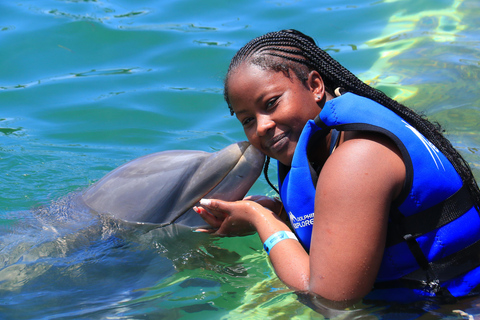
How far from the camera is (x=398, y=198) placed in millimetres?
3021

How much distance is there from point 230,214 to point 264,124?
0.76 metres

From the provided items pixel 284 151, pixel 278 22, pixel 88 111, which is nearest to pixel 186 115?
pixel 88 111

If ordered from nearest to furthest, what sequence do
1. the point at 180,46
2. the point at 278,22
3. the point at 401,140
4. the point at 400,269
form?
the point at 401,140 < the point at 400,269 < the point at 180,46 < the point at 278,22

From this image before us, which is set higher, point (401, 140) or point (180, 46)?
point (180, 46)

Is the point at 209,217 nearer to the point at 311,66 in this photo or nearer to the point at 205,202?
the point at 205,202

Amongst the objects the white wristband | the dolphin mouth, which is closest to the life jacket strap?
the white wristband

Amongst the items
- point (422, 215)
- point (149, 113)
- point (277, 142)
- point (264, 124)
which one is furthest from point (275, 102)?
point (149, 113)

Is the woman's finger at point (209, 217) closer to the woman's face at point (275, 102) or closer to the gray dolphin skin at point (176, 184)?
the gray dolphin skin at point (176, 184)

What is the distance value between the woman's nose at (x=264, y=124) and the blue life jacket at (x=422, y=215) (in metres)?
0.22

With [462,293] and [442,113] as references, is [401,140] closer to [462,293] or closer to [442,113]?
[462,293]

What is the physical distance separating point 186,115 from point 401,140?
4.88 m

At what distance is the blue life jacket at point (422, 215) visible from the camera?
3.03 meters

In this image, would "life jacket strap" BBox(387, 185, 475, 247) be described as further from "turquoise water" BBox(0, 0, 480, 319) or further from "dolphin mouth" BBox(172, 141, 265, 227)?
"dolphin mouth" BBox(172, 141, 265, 227)

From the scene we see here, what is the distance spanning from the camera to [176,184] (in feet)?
13.6
